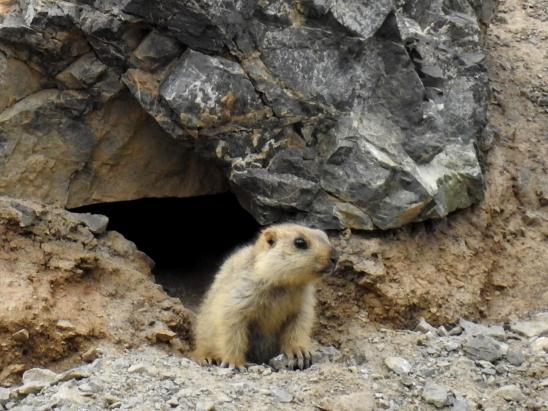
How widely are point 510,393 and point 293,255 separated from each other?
2080 mm

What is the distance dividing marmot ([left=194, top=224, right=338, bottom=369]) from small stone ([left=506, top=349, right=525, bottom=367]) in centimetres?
159

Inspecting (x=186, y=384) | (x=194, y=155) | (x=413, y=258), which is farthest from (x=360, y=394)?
(x=194, y=155)

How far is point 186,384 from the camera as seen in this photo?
248 inches

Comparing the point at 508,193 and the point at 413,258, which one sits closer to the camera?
the point at 413,258

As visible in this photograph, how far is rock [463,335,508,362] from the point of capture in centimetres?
706

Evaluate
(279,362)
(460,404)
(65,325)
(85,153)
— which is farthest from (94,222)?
(460,404)

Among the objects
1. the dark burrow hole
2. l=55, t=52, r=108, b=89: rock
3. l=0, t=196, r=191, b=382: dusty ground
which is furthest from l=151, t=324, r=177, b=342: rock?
l=55, t=52, r=108, b=89: rock

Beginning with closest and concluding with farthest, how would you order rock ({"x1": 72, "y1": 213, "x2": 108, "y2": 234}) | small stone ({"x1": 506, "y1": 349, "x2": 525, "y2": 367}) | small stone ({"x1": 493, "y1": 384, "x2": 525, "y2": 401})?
small stone ({"x1": 493, "y1": 384, "x2": 525, "y2": 401}) < small stone ({"x1": 506, "y1": 349, "x2": 525, "y2": 367}) < rock ({"x1": 72, "y1": 213, "x2": 108, "y2": 234})

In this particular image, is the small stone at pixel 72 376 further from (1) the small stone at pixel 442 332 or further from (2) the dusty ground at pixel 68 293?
(1) the small stone at pixel 442 332

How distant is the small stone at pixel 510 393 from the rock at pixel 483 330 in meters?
1.11

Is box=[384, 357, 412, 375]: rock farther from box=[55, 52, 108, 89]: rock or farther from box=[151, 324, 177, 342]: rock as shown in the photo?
box=[55, 52, 108, 89]: rock

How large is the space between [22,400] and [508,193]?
207 inches

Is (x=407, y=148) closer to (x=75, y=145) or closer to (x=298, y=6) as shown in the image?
(x=298, y=6)

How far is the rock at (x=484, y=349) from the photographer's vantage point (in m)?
7.06
